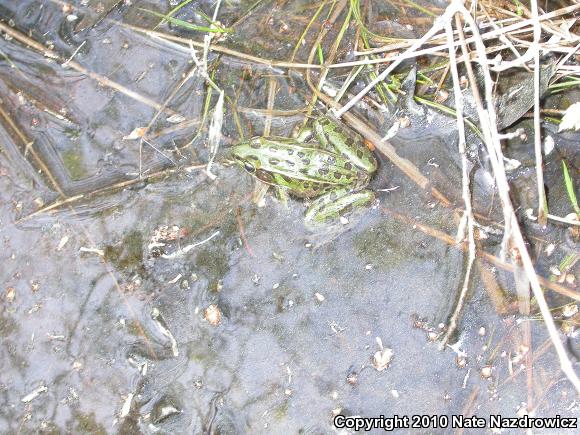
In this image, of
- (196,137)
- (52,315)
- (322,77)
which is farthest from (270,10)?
(52,315)

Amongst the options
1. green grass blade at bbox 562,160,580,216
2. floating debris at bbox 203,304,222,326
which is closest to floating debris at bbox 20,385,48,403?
floating debris at bbox 203,304,222,326

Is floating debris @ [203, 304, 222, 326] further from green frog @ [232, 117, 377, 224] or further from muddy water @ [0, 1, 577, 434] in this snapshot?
green frog @ [232, 117, 377, 224]

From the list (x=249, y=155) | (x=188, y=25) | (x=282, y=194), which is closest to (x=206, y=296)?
(x=282, y=194)

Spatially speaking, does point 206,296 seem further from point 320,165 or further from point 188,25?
point 188,25

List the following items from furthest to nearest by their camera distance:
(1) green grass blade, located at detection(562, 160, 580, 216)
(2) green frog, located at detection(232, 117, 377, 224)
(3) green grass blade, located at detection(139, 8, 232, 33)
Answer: (3) green grass blade, located at detection(139, 8, 232, 33) → (2) green frog, located at detection(232, 117, 377, 224) → (1) green grass blade, located at detection(562, 160, 580, 216)

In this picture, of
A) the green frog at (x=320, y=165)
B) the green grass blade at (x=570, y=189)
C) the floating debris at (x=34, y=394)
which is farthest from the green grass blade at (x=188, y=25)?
the floating debris at (x=34, y=394)

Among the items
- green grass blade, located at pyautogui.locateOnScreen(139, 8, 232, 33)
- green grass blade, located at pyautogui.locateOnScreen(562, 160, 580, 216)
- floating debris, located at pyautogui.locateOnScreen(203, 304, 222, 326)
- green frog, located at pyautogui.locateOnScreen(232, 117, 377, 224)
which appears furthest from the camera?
green grass blade, located at pyautogui.locateOnScreen(139, 8, 232, 33)

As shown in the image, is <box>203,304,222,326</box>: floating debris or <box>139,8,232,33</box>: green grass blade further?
<box>139,8,232,33</box>: green grass blade
